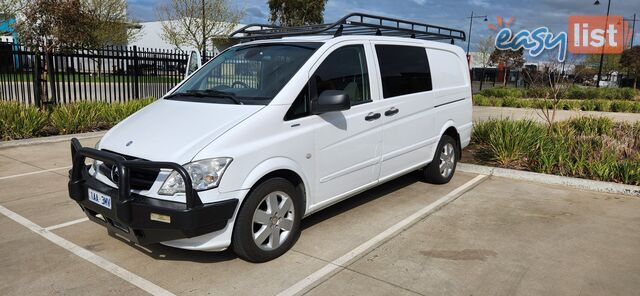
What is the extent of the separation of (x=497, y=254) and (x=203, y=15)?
28016 mm

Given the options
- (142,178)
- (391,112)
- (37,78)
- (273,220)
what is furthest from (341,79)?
(37,78)

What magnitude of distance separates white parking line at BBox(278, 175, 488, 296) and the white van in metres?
0.44

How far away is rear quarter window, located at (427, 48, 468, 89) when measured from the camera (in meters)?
6.12

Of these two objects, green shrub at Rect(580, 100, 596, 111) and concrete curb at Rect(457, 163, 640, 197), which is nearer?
concrete curb at Rect(457, 163, 640, 197)

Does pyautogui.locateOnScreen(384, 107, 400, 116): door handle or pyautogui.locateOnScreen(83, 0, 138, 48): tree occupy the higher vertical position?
pyautogui.locateOnScreen(83, 0, 138, 48): tree

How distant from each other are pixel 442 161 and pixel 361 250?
2.63m

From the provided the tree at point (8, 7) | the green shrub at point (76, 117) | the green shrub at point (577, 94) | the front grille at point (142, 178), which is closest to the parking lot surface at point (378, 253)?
the front grille at point (142, 178)

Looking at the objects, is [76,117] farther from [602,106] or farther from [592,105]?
[602,106]

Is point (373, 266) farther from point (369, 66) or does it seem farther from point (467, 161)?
point (467, 161)

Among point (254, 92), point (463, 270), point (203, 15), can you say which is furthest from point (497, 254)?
point (203, 15)

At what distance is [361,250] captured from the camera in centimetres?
430

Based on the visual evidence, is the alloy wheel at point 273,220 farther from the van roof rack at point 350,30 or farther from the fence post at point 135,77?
the fence post at point 135,77

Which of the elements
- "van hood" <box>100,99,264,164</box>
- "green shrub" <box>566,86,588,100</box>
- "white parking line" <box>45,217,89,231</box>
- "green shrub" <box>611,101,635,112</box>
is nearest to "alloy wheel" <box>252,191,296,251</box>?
"van hood" <box>100,99,264,164</box>

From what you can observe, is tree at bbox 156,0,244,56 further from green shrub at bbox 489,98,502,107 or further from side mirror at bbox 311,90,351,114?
side mirror at bbox 311,90,351,114
